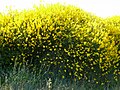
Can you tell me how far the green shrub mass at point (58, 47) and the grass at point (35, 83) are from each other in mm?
157

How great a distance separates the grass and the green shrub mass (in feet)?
0.51

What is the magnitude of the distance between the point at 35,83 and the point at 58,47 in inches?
43.4

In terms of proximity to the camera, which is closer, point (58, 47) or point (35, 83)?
point (35, 83)

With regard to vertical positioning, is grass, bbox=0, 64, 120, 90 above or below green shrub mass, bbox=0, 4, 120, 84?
below

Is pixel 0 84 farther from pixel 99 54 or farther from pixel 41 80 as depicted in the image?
pixel 99 54

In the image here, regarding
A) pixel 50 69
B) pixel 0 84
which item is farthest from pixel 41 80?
pixel 0 84

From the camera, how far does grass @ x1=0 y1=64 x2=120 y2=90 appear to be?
701cm

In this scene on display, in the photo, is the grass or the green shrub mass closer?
the grass

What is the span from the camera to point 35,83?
745cm

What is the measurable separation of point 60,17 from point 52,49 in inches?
37.9

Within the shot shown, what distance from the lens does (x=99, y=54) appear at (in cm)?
830

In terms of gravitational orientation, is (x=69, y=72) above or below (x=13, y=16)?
below

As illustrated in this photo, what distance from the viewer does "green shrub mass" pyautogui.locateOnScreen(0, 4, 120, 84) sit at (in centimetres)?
796

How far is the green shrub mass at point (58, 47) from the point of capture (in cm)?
796
